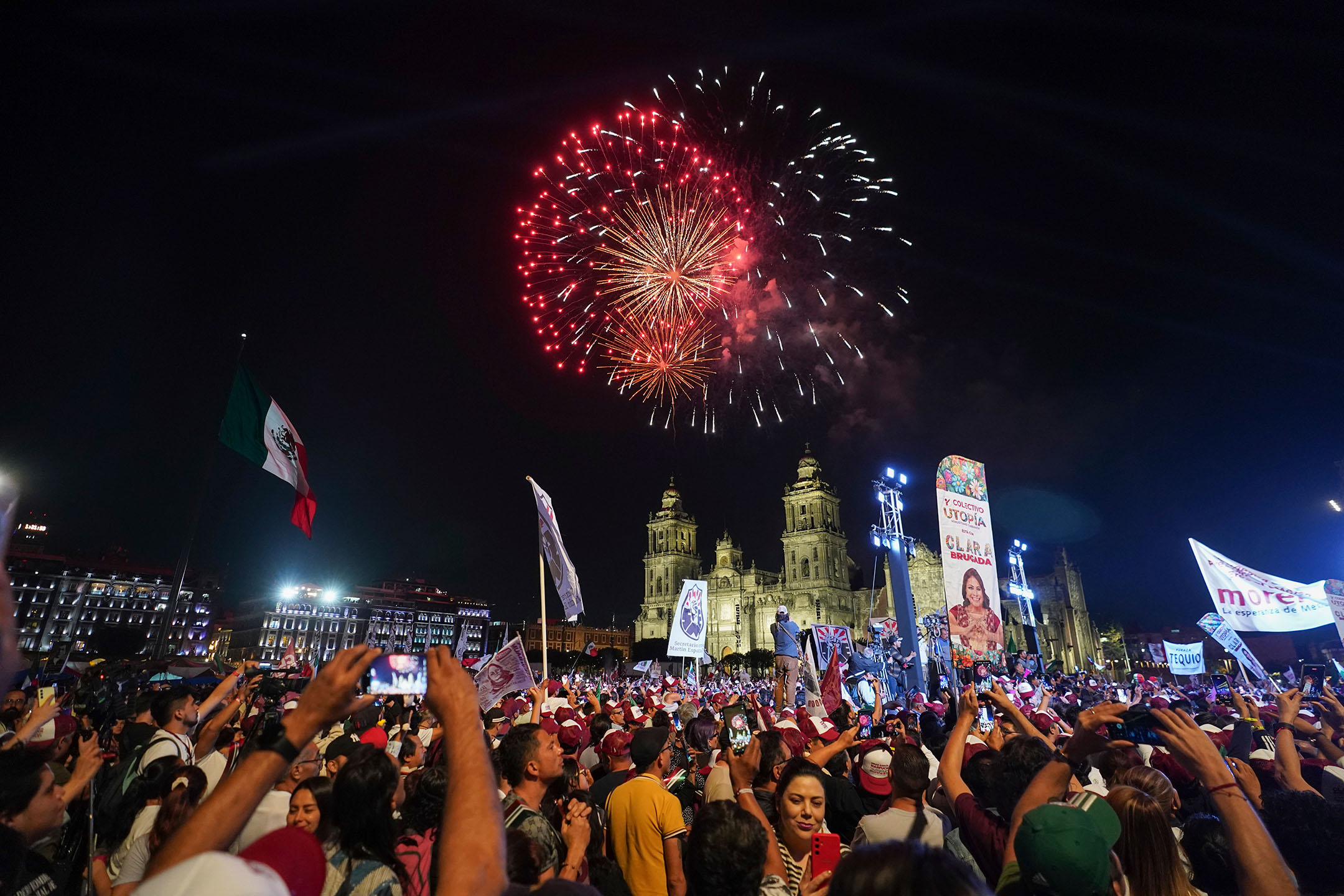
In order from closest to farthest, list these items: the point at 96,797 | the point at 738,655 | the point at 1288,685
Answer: the point at 96,797 → the point at 1288,685 → the point at 738,655

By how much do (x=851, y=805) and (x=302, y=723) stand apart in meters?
5.06

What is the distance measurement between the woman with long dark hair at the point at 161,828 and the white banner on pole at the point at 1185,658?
97.6ft

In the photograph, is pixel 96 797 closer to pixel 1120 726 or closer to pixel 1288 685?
pixel 1120 726

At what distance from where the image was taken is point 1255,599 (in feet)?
64.1

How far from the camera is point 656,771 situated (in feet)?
16.2

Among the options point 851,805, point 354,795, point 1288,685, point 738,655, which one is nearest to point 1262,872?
point 851,805

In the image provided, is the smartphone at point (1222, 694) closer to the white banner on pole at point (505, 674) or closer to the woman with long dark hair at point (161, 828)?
the white banner on pole at point (505, 674)

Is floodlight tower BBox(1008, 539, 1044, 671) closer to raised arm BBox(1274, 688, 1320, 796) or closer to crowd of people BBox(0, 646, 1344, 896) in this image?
crowd of people BBox(0, 646, 1344, 896)

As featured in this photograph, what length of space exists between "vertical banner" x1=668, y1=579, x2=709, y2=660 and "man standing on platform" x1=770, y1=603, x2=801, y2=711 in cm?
214

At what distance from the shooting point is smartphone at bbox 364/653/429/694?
8.13 ft

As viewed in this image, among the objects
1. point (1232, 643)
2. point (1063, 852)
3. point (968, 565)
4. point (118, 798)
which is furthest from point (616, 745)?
point (1232, 643)

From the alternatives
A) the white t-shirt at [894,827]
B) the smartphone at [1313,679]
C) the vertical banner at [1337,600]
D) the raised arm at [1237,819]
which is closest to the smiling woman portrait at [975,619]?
the smartphone at [1313,679]

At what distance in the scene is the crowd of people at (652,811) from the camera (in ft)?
6.18

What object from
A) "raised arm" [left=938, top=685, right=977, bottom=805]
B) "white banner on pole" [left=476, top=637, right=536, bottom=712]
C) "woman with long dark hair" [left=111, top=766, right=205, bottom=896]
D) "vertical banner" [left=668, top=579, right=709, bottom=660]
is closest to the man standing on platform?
"vertical banner" [left=668, top=579, right=709, bottom=660]
